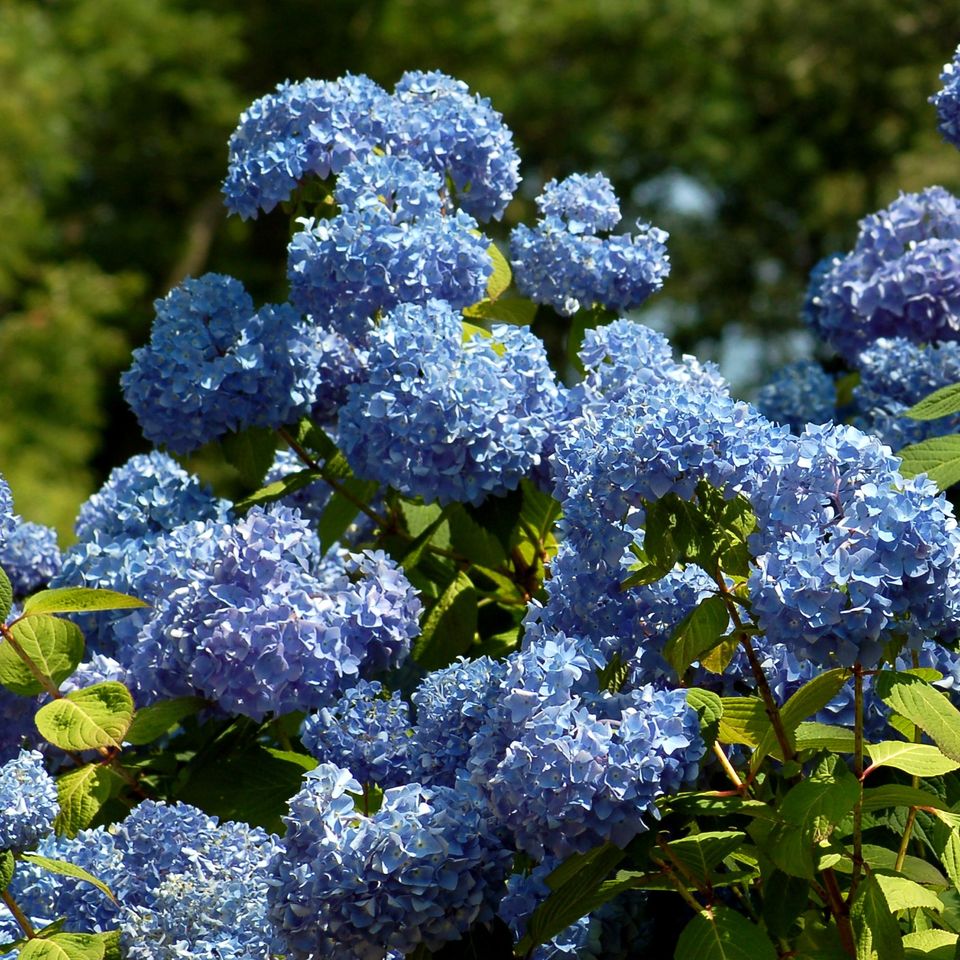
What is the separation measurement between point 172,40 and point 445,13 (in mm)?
3469

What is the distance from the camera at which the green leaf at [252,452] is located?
8.36 feet

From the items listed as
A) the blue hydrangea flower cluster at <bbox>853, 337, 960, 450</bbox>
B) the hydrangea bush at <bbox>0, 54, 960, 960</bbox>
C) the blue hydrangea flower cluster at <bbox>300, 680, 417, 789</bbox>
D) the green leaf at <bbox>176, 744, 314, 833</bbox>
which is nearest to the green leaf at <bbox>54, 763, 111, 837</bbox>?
the hydrangea bush at <bbox>0, 54, 960, 960</bbox>

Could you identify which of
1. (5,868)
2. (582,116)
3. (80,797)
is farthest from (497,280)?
(582,116)

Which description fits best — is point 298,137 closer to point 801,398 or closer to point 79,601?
point 79,601

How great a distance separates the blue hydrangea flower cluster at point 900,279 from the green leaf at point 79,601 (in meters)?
1.53

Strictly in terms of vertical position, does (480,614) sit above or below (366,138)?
below

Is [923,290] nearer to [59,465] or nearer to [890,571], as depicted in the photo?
[890,571]

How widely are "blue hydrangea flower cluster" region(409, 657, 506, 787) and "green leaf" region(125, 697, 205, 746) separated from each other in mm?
492

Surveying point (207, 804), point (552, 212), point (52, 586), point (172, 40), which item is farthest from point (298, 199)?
point (172, 40)

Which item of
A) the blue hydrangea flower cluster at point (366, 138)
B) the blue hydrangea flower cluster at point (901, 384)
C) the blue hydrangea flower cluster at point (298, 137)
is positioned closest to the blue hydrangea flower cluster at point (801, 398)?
the blue hydrangea flower cluster at point (901, 384)

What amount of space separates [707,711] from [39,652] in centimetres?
101

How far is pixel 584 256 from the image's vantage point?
2.63 meters

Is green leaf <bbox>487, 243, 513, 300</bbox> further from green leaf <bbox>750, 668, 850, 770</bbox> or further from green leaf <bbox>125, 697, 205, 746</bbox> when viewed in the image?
green leaf <bbox>750, 668, 850, 770</bbox>

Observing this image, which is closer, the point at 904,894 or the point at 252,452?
the point at 904,894
